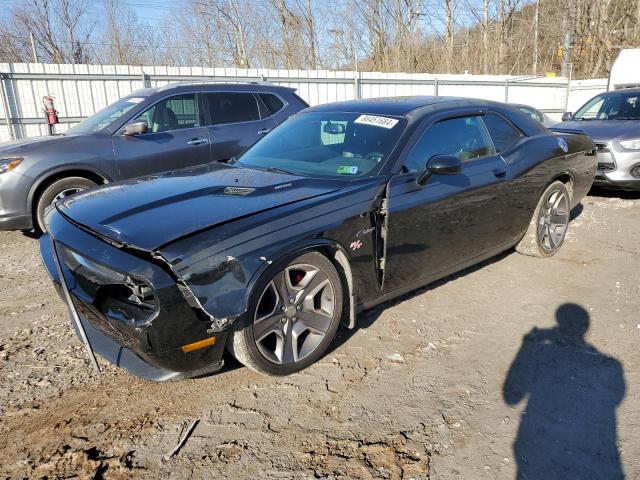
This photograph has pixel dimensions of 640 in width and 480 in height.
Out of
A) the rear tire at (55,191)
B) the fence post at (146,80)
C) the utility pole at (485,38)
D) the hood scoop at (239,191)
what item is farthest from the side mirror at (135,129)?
the utility pole at (485,38)

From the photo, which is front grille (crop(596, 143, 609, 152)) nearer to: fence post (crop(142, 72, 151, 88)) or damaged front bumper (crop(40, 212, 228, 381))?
damaged front bumper (crop(40, 212, 228, 381))

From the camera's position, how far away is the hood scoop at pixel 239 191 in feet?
10.1

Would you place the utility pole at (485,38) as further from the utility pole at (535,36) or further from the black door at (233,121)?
the black door at (233,121)

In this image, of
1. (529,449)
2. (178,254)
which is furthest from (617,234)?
(178,254)

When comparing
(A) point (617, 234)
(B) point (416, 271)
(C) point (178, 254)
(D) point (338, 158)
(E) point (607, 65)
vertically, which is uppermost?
(E) point (607, 65)

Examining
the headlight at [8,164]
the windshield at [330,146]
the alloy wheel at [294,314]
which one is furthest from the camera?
the headlight at [8,164]

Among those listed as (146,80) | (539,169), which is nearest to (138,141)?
(539,169)

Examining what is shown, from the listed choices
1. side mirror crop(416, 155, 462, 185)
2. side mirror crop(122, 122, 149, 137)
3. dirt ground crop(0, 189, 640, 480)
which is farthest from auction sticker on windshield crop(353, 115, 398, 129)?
side mirror crop(122, 122, 149, 137)

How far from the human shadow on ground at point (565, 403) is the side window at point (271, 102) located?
5.07 meters

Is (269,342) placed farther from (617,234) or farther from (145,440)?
(617,234)

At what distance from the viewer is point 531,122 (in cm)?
500

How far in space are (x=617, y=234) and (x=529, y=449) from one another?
4.53m

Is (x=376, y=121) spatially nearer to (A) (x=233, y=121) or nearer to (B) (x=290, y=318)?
(B) (x=290, y=318)

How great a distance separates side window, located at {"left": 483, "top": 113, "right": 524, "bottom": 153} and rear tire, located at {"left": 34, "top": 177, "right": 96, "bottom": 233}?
14.5 ft
